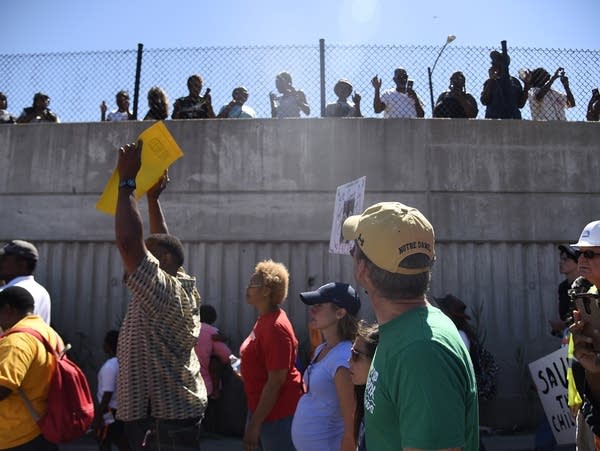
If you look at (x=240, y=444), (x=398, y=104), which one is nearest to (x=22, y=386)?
(x=240, y=444)

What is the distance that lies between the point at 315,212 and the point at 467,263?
215 centimetres

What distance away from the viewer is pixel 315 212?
7.99 meters

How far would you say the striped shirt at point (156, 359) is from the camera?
118 inches

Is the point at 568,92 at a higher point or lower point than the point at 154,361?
higher

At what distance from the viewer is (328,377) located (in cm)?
327

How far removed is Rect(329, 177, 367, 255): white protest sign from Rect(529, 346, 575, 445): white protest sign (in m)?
2.36

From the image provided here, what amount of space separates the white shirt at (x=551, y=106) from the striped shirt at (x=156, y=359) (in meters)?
7.51

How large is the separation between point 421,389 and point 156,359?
1815 millimetres

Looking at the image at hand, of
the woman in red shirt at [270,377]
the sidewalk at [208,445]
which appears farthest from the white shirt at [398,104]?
the woman in red shirt at [270,377]

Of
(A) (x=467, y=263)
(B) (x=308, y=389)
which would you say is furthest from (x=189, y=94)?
(B) (x=308, y=389)

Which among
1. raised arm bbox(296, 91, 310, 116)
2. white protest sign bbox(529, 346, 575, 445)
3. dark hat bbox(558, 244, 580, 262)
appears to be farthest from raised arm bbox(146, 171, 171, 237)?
raised arm bbox(296, 91, 310, 116)

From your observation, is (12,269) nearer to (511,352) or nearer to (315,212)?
(315,212)

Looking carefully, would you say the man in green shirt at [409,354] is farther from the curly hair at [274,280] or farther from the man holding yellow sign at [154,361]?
the curly hair at [274,280]

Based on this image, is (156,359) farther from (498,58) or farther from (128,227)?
(498,58)
